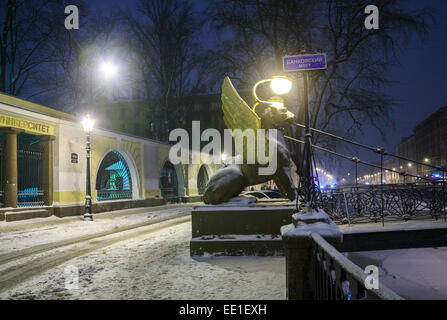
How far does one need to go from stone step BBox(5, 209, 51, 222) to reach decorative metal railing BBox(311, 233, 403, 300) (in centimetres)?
1235

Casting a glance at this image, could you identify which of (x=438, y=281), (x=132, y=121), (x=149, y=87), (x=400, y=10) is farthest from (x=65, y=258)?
(x=132, y=121)

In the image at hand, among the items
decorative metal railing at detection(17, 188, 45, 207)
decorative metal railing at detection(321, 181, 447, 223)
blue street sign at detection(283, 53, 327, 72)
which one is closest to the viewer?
blue street sign at detection(283, 53, 327, 72)

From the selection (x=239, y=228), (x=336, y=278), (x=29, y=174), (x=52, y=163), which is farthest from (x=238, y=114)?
(x=29, y=174)

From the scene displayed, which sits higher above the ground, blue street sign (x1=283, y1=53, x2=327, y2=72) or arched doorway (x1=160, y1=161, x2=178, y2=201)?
blue street sign (x1=283, y1=53, x2=327, y2=72)

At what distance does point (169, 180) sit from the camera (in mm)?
25250

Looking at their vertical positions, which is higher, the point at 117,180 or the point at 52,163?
the point at 52,163

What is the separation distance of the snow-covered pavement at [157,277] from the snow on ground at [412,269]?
148 cm

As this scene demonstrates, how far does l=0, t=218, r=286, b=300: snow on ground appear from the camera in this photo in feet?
12.8

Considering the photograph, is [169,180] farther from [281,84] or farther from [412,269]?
[412,269]

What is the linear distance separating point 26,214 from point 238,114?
1047 cm

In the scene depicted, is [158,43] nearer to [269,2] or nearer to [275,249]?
[269,2]

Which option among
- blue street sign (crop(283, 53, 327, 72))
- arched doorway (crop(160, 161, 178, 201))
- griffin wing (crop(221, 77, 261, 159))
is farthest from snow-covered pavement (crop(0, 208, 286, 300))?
arched doorway (crop(160, 161, 178, 201))

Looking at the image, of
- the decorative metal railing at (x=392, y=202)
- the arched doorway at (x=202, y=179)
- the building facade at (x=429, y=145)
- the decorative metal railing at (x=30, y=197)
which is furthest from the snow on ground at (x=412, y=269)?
the building facade at (x=429, y=145)

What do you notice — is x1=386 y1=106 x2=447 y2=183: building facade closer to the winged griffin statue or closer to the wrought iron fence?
the winged griffin statue
